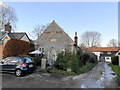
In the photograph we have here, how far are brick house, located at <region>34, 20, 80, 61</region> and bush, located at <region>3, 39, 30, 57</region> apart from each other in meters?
4.04

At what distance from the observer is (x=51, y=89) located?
683 centimetres

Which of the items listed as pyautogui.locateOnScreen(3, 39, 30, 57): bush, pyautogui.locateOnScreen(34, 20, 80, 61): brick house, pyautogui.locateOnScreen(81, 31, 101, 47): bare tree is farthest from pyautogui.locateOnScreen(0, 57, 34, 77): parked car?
pyautogui.locateOnScreen(81, 31, 101, 47): bare tree

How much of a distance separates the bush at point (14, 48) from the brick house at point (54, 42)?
404 cm

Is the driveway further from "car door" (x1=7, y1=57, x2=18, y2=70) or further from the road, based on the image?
"car door" (x1=7, y1=57, x2=18, y2=70)

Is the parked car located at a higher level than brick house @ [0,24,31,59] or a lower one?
lower

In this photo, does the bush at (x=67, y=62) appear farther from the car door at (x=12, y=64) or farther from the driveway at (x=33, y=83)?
the car door at (x=12, y=64)

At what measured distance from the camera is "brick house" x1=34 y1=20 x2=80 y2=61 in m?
21.1

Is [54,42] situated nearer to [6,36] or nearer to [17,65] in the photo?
[6,36]

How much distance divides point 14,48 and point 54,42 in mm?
7405

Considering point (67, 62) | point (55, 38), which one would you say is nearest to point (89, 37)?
point (55, 38)

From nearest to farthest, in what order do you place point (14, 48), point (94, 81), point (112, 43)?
point (94, 81)
point (14, 48)
point (112, 43)

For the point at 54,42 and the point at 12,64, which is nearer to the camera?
the point at 12,64

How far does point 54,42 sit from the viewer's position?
70.9 feet

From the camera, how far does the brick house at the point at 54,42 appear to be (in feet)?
69.3
